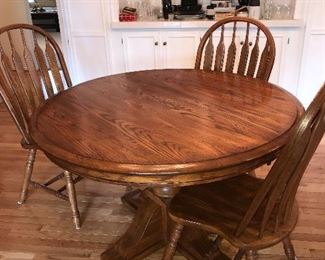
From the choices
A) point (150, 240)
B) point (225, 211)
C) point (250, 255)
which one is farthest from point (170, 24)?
point (250, 255)

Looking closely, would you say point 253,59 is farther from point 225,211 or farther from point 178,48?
point 178,48

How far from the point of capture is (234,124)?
4.02ft

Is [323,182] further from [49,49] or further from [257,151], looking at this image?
[49,49]

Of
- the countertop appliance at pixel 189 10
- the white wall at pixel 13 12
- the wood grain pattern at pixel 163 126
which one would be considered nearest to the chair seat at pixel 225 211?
the wood grain pattern at pixel 163 126

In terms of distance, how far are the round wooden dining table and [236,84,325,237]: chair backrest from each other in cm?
8

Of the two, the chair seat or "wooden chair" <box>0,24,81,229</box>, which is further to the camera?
"wooden chair" <box>0,24,81,229</box>

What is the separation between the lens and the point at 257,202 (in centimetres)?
104

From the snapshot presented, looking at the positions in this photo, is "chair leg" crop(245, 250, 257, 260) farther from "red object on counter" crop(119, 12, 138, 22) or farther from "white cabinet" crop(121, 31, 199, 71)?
"red object on counter" crop(119, 12, 138, 22)

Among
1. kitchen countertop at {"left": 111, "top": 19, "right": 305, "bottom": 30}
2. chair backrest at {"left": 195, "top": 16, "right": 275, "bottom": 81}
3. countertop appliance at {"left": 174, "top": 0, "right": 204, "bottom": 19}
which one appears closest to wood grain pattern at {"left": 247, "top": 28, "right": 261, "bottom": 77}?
chair backrest at {"left": 195, "top": 16, "right": 275, "bottom": 81}

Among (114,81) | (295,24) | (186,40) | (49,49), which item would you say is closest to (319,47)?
(295,24)

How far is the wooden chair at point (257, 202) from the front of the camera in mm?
937

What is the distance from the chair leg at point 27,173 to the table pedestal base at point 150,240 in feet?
2.21

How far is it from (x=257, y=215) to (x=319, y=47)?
2126 millimetres

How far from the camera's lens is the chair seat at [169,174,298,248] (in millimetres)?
1125
